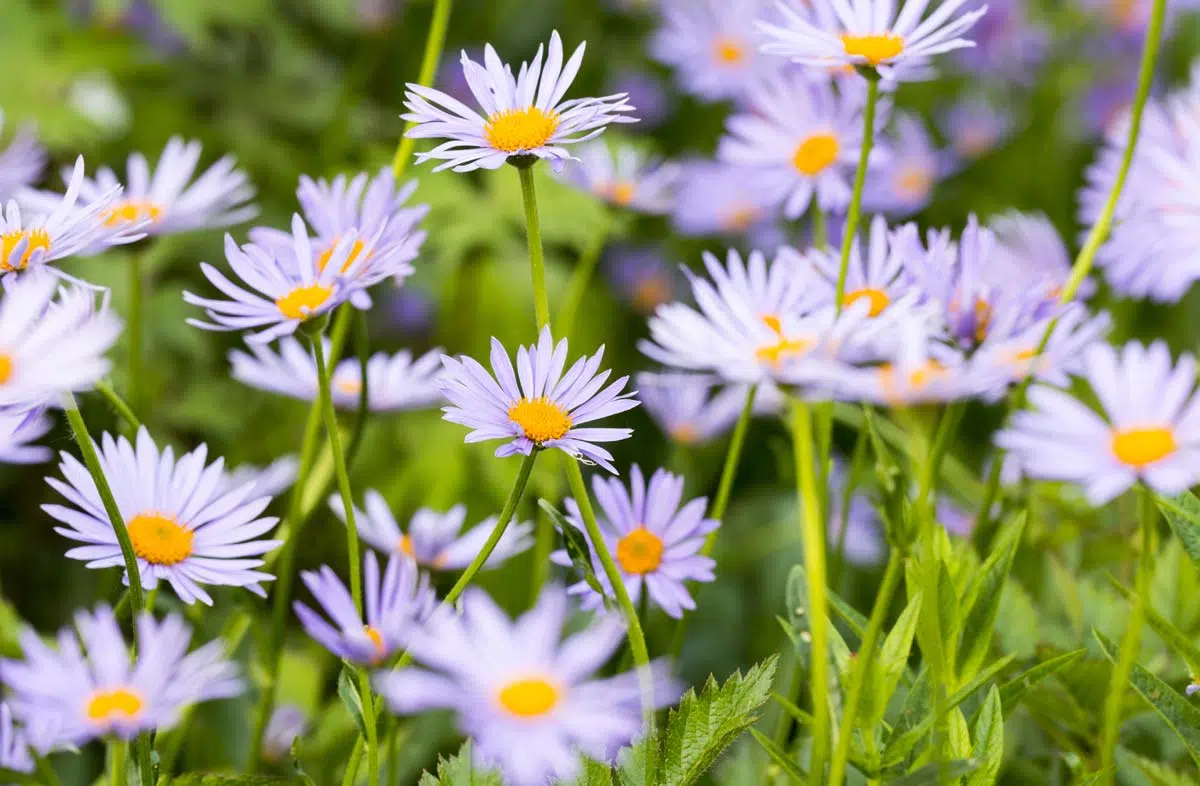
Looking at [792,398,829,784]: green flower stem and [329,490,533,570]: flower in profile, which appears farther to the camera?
[329,490,533,570]: flower in profile

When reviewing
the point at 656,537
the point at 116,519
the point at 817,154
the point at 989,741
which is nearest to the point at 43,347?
the point at 116,519

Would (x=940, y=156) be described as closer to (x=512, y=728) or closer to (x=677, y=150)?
(x=677, y=150)

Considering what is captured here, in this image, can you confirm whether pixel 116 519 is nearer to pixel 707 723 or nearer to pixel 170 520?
pixel 170 520

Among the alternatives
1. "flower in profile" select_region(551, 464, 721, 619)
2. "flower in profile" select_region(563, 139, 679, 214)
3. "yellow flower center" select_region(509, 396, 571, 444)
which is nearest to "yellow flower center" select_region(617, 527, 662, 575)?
"flower in profile" select_region(551, 464, 721, 619)

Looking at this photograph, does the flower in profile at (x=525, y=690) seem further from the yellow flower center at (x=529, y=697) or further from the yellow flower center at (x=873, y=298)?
the yellow flower center at (x=873, y=298)

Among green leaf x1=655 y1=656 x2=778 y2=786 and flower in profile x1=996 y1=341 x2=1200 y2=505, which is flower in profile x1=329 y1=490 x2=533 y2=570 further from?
flower in profile x1=996 y1=341 x2=1200 y2=505

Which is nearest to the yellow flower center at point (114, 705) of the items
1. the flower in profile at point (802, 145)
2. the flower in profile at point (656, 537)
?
the flower in profile at point (656, 537)

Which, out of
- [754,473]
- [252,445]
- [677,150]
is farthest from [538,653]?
[677,150]

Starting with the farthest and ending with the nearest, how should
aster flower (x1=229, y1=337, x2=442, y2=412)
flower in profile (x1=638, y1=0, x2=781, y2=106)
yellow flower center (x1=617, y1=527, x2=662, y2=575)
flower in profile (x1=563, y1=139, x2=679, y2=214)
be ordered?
flower in profile (x1=638, y1=0, x2=781, y2=106) → flower in profile (x1=563, y1=139, x2=679, y2=214) → aster flower (x1=229, y1=337, x2=442, y2=412) → yellow flower center (x1=617, y1=527, x2=662, y2=575)
